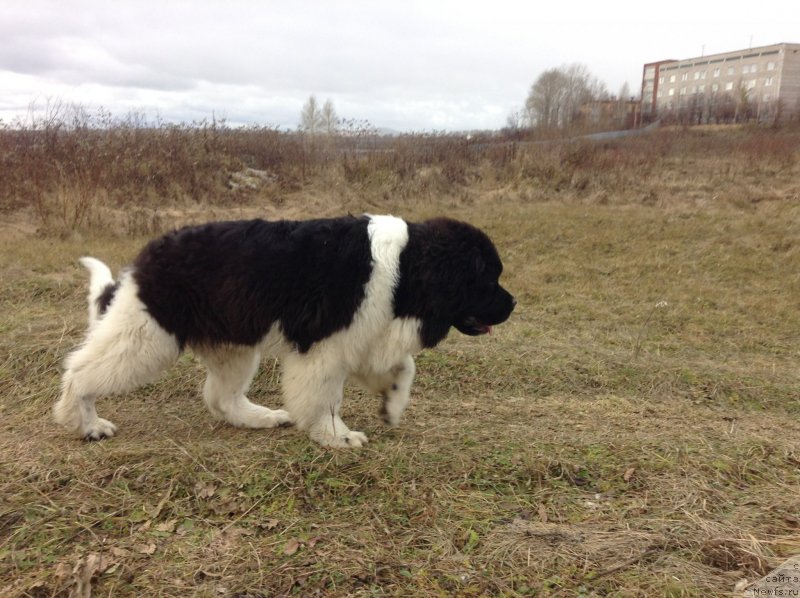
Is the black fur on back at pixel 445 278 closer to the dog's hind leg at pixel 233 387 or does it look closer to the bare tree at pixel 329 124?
the dog's hind leg at pixel 233 387

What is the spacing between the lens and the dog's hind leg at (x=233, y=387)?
3.93 m

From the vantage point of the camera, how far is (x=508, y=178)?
1741cm

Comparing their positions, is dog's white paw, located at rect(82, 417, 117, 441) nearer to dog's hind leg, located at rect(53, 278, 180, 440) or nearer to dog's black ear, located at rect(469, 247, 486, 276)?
dog's hind leg, located at rect(53, 278, 180, 440)

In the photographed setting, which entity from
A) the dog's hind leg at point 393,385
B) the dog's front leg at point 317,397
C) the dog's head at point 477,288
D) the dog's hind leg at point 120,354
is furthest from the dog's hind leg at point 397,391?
the dog's hind leg at point 120,354

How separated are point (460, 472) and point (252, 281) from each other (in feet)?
5.79

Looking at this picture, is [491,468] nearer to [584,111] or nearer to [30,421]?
[30,421]

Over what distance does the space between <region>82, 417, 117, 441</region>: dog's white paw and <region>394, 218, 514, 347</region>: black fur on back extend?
7.23 ft

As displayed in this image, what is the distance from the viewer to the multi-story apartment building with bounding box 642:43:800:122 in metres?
45.1

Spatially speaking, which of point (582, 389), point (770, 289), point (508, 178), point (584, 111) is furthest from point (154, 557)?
point (584, 111)

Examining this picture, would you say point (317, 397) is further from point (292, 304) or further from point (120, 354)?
point (120, 354)

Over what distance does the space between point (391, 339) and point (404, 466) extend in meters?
0.87

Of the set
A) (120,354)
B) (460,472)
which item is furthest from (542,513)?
(120,354)

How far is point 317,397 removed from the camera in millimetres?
3705

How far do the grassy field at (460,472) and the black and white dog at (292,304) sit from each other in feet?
1.42
